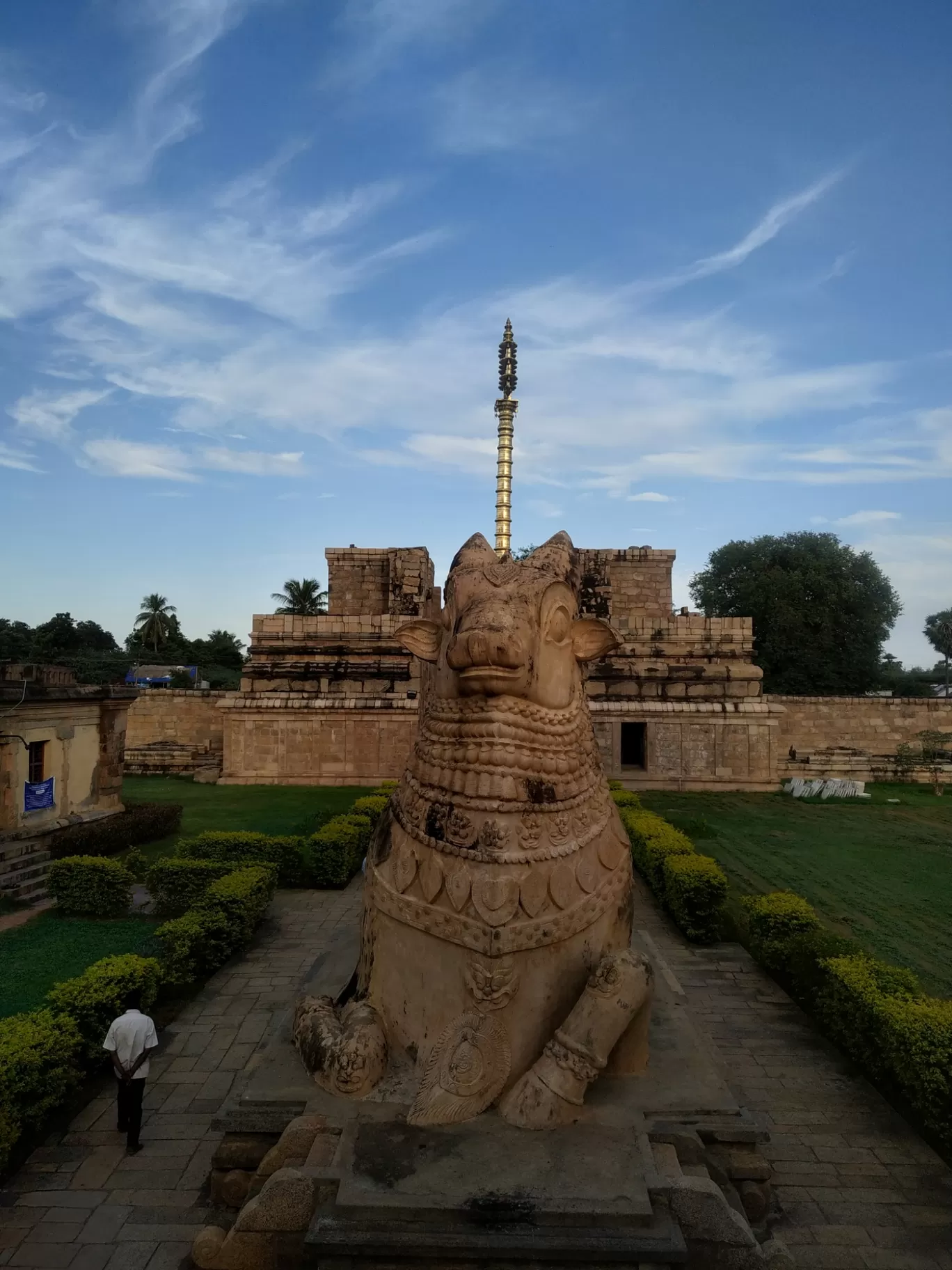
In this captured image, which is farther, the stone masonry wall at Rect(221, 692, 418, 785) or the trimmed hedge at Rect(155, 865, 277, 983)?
the stone masonry wall at Rect(221, 692, 418, 785)

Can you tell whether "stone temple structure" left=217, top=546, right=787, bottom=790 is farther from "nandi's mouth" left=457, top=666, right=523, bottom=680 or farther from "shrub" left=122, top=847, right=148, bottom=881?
"nandi's mouth" left=457, top=666, right=523, bottom=680

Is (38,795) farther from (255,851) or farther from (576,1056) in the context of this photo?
(576,1056)

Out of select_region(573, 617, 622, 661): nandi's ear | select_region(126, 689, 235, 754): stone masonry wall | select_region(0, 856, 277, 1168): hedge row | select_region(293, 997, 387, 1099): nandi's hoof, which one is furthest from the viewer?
select_region(126, 689, 235, 754): stone masonry wall

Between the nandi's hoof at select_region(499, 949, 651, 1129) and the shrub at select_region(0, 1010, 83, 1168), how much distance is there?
261cm

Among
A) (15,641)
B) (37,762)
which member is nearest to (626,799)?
(37,762)

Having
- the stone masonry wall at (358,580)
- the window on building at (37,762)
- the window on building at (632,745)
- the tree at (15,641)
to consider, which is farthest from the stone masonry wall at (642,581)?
the tree at (15,641)

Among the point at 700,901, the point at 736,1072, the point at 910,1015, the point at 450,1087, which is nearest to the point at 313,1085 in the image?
the point at 450,1087

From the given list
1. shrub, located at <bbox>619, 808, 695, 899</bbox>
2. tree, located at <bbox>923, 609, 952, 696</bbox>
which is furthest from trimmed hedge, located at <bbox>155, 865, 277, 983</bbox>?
tree, located at <bbox>923, 609, 952, 696</bbox>

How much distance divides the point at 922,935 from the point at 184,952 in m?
6.76

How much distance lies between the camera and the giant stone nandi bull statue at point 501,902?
302 centimetres

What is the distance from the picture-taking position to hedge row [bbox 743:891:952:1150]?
162 inches

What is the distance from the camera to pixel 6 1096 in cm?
385

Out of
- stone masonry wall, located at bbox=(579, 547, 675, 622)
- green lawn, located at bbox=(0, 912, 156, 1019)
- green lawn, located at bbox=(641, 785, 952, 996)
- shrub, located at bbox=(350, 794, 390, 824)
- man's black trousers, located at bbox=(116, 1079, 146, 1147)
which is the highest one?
stone masonry wall, located at bbox=(579, 547, 675, 622)

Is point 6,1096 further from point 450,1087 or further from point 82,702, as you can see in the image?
point 82,702
